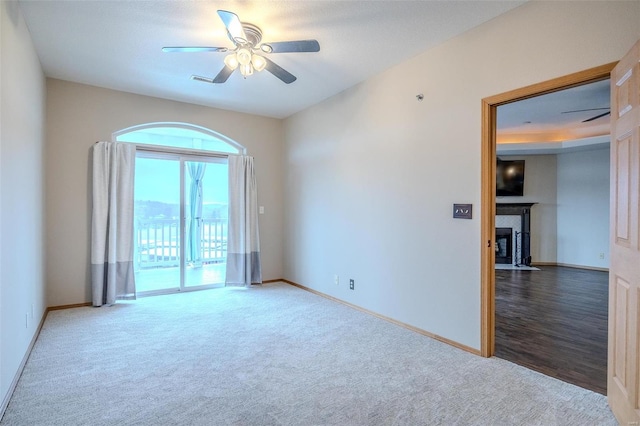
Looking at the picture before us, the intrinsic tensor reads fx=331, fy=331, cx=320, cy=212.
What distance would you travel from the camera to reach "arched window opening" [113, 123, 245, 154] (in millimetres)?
4641

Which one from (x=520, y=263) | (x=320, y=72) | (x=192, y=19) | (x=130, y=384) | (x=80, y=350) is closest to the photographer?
(x=130, y=384)

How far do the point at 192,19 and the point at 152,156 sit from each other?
2.59m

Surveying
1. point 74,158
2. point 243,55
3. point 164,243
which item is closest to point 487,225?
point 243,55

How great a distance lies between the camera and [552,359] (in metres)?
2.71

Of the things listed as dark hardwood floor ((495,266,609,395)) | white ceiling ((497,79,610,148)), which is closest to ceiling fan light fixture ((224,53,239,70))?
dark hardwood floor ((495,266,609,395))

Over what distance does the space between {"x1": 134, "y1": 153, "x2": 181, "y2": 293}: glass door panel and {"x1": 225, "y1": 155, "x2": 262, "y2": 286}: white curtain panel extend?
775 mm

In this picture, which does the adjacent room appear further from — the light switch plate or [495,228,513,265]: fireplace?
[495,228,513,265]: fireplace

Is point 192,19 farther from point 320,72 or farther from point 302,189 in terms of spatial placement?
point 302,189

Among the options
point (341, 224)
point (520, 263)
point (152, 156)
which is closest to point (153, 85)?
point (152, 156)

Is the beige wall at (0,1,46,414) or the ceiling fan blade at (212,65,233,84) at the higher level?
the ceiling fan blade at (212,65,233,84)

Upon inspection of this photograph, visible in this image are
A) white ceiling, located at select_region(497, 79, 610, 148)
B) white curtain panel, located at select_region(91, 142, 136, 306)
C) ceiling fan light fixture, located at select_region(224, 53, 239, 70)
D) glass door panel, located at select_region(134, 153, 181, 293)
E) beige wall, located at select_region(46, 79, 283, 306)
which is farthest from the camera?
glass door panel, located at select_region(134, 153, 181, 293)

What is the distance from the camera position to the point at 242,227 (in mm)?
5301

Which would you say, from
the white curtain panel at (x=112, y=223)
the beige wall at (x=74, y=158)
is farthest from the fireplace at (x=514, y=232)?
the white curtain panel at (x=112, y=223)

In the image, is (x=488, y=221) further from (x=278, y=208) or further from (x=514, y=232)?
(x=514, y=232)
